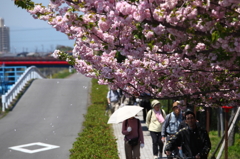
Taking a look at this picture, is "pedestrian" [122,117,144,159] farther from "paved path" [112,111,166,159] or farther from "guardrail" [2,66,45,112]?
"guardrail" [2,66,45,112]

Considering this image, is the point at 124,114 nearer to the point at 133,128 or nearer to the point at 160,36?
the point at 133,128

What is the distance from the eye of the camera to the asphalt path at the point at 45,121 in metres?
13.8

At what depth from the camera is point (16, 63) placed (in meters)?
88.9

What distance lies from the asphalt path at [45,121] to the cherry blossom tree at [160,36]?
4.96 meters

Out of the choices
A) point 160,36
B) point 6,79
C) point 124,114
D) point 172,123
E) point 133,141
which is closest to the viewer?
point 160,36

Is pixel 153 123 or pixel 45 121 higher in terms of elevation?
pixel 153 123

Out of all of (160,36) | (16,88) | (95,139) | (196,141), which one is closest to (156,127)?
(95,139)

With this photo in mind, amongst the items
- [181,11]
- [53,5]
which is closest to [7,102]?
[53,5]

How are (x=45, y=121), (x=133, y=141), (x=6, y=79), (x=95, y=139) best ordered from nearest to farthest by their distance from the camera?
(x=133, y=141) < (x=95, y=139) < (x=45, y=121) < (x=6, y=79)

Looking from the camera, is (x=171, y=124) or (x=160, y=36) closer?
(x=160, y=36)

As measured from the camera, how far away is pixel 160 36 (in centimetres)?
583

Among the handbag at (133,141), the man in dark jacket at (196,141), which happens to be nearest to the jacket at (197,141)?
the man in dark jacket at (196,141)

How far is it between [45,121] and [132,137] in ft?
34.8

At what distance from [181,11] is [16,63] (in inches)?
3404
